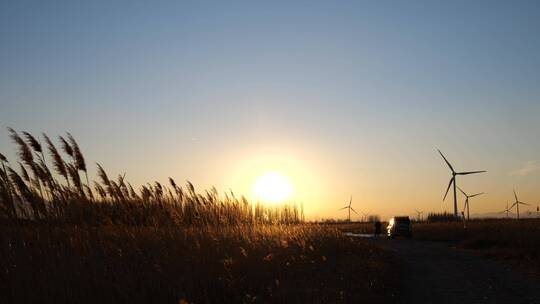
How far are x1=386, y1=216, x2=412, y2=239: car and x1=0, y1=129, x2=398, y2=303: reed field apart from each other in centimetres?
3590

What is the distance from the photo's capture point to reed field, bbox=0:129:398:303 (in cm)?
926

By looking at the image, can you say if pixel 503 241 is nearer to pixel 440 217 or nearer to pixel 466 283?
pixel 466 283

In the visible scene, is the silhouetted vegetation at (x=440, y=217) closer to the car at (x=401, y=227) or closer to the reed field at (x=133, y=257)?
the car at (x=401, y=227)

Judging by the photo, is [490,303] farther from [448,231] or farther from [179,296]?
[448,231]

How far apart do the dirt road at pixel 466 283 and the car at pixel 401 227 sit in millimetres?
29353

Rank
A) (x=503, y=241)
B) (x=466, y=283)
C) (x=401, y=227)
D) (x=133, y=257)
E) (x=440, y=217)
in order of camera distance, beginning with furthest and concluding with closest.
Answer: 1. (x=440, y=217)
2. (x=401, y=227)
3. (x=503, y=241)
4. (x=466, y=283)
5. (x=133, y=257)

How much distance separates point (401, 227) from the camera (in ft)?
175

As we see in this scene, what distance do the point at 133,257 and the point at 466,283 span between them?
389 inches

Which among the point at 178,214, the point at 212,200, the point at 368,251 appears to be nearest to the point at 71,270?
the point at 178,214

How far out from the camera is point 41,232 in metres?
11.2

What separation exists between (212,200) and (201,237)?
20.7 ft

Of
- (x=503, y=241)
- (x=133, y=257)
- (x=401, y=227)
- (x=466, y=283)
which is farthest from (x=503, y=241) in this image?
→ (x=133, y=257)

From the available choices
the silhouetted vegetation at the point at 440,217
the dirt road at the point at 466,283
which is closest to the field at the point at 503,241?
the dirt road at the point at 466,283

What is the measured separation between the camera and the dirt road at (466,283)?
13.9 m
